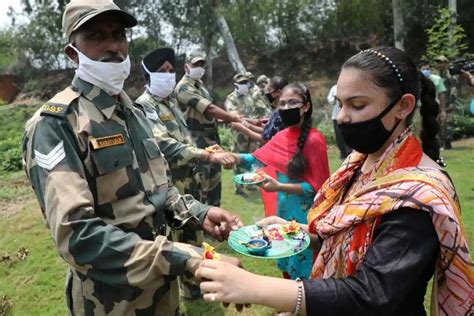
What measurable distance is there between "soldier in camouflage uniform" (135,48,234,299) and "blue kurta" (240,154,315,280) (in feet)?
2.44

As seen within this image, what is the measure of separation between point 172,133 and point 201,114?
1448 mm

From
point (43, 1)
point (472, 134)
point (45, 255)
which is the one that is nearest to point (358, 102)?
point (45, 255)

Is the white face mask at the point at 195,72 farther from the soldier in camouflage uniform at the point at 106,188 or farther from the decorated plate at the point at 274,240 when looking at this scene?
the decorated plate at the point at 274,240

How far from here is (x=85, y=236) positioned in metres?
1.49

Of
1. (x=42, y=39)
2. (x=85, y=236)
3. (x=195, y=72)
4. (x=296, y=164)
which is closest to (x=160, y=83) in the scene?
(x=195, y=72)

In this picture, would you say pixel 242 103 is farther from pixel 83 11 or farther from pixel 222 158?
pixel 83 11

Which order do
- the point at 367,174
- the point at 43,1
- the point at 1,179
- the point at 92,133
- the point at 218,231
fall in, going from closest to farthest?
the point at 367,174 → the point at 92,133 → the point at 218,231 → the point at 1,179 → the point at 43,1

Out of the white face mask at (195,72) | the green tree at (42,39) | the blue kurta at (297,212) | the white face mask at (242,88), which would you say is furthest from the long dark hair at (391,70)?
the green tree at (42,39)

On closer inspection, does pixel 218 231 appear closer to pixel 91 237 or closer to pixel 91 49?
pixel 91 237

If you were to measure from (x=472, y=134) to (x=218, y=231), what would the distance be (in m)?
10.8

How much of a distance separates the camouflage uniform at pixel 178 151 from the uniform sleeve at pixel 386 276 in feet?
7.67

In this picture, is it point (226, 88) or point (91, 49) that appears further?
point (226, 88)

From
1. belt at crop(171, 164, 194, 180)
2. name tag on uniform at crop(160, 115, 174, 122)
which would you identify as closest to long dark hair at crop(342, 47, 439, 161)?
name tag on uniform at crop(160, 115, 174, 122)

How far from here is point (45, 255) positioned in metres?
5.01
